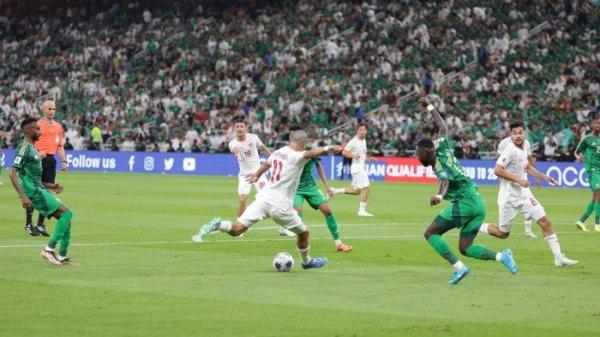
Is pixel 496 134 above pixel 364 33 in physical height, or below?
below

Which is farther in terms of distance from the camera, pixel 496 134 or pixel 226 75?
pixel 226 75

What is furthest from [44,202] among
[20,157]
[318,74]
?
[318,74]

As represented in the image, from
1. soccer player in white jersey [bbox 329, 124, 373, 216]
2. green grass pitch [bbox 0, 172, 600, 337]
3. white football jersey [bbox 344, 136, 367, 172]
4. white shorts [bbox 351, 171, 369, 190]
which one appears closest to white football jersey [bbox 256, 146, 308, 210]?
green grass pitch [bbox 0, 172, 600, 337]

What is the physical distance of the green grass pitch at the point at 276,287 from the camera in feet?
36.6

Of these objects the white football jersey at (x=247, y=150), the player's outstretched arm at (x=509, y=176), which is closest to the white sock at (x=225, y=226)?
the player's outstretched arm at (x=509, y=176)

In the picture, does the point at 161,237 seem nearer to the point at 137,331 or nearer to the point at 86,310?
the point at 86,310

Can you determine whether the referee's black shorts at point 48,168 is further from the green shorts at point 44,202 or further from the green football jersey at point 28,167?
the green shorts at point 44,202

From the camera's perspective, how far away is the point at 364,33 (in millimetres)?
60125

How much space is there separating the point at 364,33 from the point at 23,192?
44.5 metres

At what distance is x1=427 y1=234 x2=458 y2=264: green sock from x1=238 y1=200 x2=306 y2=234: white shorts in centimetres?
208

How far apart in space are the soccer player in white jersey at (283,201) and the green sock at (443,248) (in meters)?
2.08

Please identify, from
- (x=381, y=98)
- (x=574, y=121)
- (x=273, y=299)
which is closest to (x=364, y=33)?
(x=381, y=98)

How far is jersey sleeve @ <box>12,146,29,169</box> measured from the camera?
1750 centimetres

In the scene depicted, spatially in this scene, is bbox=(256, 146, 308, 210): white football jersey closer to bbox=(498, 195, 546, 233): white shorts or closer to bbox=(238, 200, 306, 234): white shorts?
bbox=(238, 200, 306, 234): white shorts
